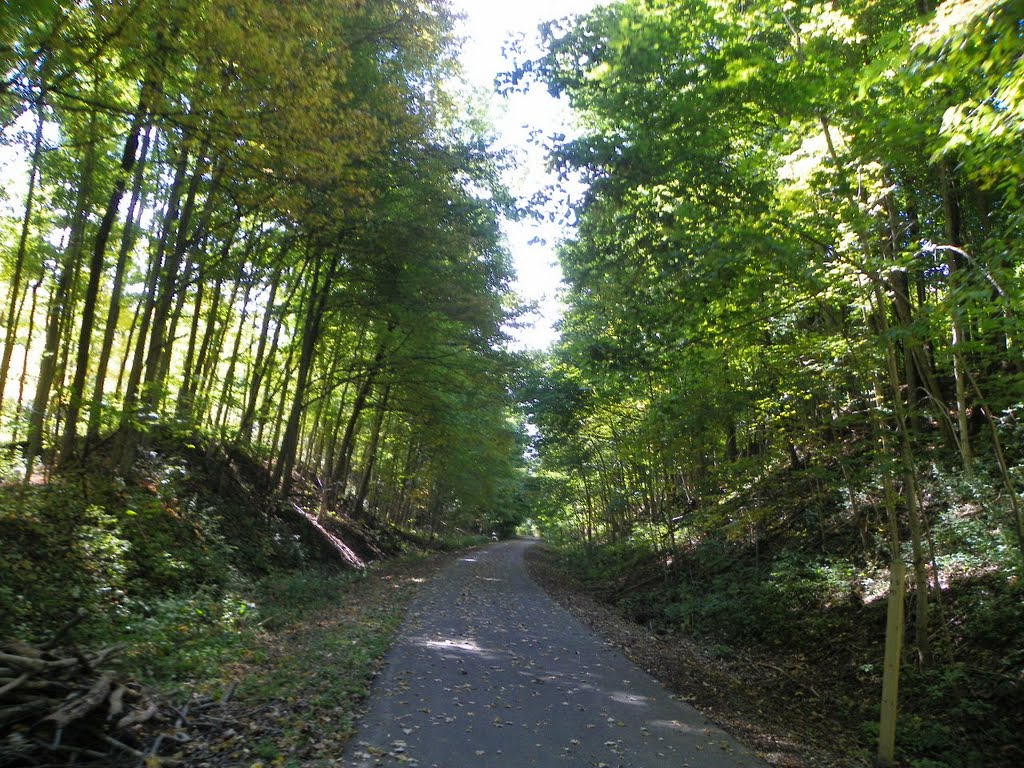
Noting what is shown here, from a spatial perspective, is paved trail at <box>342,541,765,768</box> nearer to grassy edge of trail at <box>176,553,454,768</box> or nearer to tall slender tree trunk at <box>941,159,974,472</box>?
grassy edge of trail at <box>176,553,454,768</box>

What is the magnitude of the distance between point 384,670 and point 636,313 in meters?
5.21

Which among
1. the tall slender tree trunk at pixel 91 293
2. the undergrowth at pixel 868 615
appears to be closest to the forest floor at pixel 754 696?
the undergrowth at pixel 868 615

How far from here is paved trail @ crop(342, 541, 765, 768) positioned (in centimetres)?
527

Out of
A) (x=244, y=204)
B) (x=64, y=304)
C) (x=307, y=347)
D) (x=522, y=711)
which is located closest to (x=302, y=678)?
(x=522, y=711)

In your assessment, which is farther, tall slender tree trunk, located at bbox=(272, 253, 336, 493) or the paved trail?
tall slender tree trunk, located at bbox=(272, 253, 336, 493)

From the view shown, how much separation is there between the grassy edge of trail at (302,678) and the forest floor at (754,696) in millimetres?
3633

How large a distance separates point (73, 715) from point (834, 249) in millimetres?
7880

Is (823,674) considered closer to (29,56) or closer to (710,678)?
(710,678)

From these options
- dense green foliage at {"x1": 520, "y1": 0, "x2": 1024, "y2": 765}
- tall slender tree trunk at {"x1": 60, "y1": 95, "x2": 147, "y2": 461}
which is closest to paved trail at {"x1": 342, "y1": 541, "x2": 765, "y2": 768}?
dense green foliage at {"x1": 520, "y1": 0, "x2": 1024, "y2": 765}

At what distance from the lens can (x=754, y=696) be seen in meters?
7.73

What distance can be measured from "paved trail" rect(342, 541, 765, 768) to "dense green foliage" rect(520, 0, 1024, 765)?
2.24m

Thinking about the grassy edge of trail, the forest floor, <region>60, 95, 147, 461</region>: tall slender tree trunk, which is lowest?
the grassy edge of trail

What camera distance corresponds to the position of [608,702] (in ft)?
22.8

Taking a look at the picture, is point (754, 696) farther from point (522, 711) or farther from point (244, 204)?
point (244, 204)
